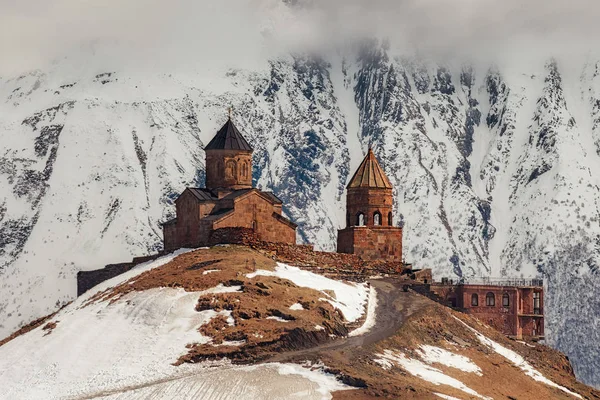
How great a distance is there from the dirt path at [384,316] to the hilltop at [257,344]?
142 mm

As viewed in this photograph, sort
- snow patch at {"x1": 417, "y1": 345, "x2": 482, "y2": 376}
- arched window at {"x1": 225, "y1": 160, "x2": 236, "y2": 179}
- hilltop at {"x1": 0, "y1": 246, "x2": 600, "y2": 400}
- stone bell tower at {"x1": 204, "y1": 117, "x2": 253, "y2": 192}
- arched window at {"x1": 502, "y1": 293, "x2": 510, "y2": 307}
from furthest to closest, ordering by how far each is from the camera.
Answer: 1. stone bell tower at {"x1": 204, "y1": 117, "x2": 253, "y2": 192}
2. arched window at {"x1": 225, "y1": 160, "x2": 236, "y2": 179}
3. arched window at {"x1": 502, "y1": 293, "x2": 510, "y2": 307}
4. snow patch at {"x1": 417, "y1": 345, "x2": 482, "y2": 376}
5. hilltop at {"x1": 0, "y1": 246, "x2": 600, "y2": 400}

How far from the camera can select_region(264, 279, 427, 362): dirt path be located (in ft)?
393

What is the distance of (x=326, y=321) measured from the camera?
411ft

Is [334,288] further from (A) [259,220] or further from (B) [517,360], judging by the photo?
(A) [259,220]

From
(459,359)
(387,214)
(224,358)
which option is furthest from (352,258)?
(224,358)

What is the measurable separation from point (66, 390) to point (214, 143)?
35558 millimetres

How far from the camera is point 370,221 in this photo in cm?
15425

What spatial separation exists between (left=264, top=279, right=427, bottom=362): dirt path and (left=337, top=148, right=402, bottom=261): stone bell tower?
7179 mm

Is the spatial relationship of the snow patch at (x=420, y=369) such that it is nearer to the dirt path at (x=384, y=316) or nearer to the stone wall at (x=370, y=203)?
the dirt path at (x=384, y=316)

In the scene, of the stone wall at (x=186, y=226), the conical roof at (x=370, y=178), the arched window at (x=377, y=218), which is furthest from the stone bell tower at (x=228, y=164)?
the arched window at (x=377, y=218)

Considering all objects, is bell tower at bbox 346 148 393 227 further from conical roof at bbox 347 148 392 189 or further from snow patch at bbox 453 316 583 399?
snow patch at bbox 453 316 583 399

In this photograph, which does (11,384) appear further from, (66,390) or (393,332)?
(393,332)

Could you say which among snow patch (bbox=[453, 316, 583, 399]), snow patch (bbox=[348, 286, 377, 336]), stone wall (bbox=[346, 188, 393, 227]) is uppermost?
stone wall (bbox=[346, 188, 393, 227])

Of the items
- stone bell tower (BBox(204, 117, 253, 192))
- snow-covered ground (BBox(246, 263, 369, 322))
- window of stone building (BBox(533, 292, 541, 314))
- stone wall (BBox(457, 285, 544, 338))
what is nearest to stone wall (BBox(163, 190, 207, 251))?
stone bell tower (BBox(204, 117, 253, 192))
